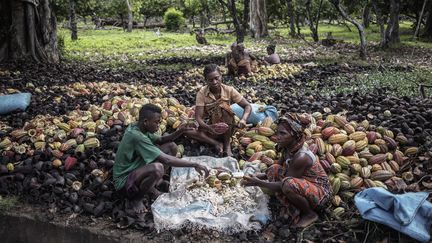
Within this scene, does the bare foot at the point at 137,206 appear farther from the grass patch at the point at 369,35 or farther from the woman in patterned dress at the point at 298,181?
the grass patch at the point at 369,35

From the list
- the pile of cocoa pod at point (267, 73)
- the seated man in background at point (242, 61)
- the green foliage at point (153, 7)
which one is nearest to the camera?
the pile of cocoa pod at point (267, 73)

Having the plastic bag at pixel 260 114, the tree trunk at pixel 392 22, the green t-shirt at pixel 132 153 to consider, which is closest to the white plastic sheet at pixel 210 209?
the green t-shirt at pixel 132 153

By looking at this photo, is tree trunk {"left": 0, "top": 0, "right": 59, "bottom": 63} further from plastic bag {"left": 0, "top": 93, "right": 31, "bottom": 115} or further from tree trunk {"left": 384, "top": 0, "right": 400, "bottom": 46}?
tree trunk {"left": 384, "top": 0, "right": 400, "bottom": 46}

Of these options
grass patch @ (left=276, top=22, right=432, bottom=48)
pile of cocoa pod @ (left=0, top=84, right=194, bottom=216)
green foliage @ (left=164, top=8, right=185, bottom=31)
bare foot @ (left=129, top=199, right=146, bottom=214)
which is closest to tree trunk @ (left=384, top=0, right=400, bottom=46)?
grass patch @ (left=276, top=22, right=432, bottom=48)

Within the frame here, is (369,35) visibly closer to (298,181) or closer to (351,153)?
(351,153)

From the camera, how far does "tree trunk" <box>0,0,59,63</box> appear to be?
993 cm

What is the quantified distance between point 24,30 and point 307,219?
8740 millimetres

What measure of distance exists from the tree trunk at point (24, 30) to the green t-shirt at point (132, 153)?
7.07 m

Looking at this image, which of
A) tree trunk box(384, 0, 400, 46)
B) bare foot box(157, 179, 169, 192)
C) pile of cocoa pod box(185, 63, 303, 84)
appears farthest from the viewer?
tree trunk box(384, 0, 400, 46)

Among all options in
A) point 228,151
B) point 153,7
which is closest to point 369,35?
point 153,7

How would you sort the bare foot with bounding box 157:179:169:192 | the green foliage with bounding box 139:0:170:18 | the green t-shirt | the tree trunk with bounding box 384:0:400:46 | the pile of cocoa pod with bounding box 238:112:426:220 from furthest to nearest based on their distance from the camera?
the green foliage with bounding box 139:0:170:18 < the tree trunk with bounding box 384:0:400:46 < the bare foot with bounding box 157:179:169:192 < the pile of cocoa pod with bounding box 238:112:426:220 < the green t-shirt

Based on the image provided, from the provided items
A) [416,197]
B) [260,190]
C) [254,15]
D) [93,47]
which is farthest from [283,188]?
[254,15]

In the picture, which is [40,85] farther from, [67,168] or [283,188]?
[283,188]

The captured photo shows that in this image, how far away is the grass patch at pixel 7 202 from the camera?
408cm
